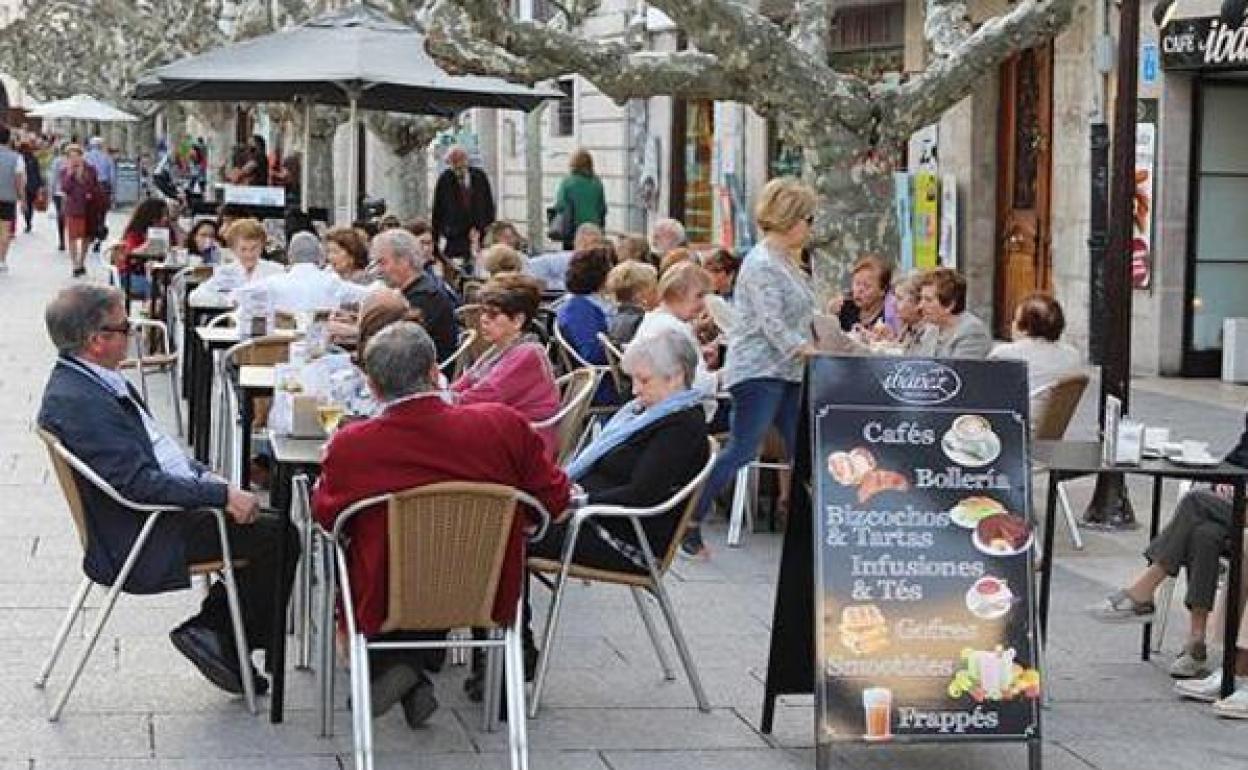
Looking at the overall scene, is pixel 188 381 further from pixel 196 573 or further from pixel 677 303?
pixel 196 573

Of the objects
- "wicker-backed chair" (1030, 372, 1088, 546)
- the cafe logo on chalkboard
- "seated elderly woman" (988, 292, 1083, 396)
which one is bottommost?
"wicker-backed chair" (1030, 372, 1088, 546)

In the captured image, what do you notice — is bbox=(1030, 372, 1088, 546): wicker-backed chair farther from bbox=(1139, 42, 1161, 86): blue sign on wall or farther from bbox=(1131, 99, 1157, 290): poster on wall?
bbox=(1139, 42, 1161, 86): blue sign on wall

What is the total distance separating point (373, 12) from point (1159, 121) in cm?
657

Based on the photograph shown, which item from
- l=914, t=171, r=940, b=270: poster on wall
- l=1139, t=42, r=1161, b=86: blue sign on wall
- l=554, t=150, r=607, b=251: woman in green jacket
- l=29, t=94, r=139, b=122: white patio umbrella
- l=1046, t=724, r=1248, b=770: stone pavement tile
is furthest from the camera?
l=29, t=94, r=139, b=122: white patio umbrella

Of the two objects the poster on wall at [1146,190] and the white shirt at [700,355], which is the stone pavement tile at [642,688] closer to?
the white shirt at [700,355]

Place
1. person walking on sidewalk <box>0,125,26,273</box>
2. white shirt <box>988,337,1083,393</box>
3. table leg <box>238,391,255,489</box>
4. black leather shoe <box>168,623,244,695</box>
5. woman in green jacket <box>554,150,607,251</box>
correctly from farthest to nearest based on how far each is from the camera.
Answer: person walking on sidewalk <box>0,125,26,273</box>, woman in green jacket <box>554,150,607,251</box>, white shirt <box>988,337,1083,393</box>, table leg <box>238,391,255,489</box>, black leather shoe <box>168,623,244,695</box>

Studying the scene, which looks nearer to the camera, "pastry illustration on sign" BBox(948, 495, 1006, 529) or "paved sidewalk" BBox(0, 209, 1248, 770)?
"pastry illustration on sign" BBox(948, 495, 1006, 529)

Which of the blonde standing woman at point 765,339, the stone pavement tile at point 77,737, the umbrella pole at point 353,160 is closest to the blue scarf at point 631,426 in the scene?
the stone pavement tile at point 77,737

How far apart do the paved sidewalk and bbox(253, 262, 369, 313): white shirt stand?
2.74 m

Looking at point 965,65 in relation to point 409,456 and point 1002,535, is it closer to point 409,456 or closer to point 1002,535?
point 1002,535

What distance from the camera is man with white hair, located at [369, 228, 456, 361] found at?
1121 cm

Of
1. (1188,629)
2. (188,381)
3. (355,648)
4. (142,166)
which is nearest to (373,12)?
(188,381)

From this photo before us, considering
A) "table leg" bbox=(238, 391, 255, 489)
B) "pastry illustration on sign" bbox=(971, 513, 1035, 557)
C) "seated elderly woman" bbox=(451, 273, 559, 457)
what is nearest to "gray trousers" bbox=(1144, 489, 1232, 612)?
"pastry illustration on sign" bbox=(971, 513, 1035, 557)

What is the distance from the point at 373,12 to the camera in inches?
723
